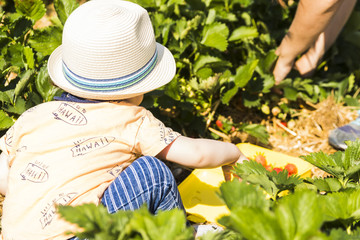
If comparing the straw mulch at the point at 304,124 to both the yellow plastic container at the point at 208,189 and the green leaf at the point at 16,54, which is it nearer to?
the yellow plastic container at the point at 208,189

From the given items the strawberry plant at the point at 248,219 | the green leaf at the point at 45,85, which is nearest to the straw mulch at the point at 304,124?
the green leaf at the point at 45,85

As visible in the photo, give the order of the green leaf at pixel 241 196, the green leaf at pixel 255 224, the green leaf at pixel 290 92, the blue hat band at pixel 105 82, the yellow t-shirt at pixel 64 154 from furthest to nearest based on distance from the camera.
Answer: the green leaf at pixel 290 92
the blue hat band at pixel 105 82
the yellow t-shirt at pixel 64 154
the green leaf at pixel 241 196
the green leaf at pixel 255 224

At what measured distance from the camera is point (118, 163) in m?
1.35

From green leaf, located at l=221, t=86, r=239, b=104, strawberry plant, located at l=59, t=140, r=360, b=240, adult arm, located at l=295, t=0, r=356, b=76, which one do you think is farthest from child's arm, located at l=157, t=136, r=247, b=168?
adult arm, located at l=295, t=0, r=356, b=76

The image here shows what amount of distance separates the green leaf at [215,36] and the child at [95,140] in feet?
2.68

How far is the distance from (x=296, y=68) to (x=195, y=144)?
1.60 m

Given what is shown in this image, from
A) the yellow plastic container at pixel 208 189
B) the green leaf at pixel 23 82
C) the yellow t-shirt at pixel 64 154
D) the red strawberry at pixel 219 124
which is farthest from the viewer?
the red strawberry at pixel 219 124

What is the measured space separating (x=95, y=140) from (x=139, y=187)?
8.4 inches

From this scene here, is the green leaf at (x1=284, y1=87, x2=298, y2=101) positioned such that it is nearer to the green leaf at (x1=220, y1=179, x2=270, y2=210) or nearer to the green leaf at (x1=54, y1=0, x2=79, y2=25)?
the green leaf at (x1=54, y1=0, x2=79, y2=25)

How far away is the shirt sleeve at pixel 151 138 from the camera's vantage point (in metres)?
1.36

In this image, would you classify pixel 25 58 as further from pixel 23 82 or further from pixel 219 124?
pixel 219 124

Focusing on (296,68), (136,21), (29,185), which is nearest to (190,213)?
(29,185)

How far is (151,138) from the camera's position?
136 cm

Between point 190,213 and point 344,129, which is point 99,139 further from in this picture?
point 344,129
